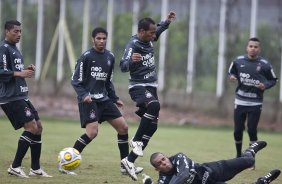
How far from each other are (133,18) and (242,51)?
15.8ft

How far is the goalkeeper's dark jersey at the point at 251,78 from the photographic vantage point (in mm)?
16078

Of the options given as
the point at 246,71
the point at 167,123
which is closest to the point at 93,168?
the point at 246,71

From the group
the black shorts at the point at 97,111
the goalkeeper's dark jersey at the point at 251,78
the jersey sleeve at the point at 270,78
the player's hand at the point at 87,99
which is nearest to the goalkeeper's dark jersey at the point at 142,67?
the black shorts at the point at 97,111

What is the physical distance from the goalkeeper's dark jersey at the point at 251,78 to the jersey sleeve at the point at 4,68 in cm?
542

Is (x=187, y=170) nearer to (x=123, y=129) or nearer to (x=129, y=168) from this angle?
(x=129, y=168)

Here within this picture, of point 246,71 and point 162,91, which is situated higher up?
point 246,71

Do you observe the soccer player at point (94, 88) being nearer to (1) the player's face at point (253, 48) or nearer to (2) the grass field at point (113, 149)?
(2) the grass field at point (113, 149)

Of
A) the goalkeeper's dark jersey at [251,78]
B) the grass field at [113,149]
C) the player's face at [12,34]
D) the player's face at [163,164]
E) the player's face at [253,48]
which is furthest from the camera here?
the goalkeeper's dark jersey at [251,78]

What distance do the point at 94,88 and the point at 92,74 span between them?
0.25m

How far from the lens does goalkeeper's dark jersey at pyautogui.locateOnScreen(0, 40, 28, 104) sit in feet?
41.9

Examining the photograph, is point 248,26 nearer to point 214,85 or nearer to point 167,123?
point 214,85

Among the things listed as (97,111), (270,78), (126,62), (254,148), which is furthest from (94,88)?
(270,78)

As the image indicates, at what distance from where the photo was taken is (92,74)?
13406 millimetres

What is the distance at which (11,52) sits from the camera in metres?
12.8
